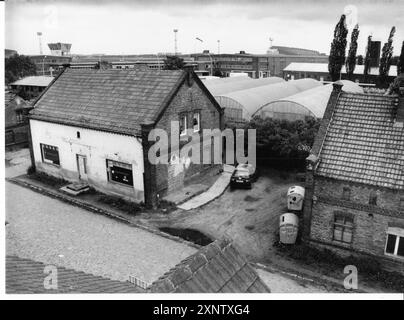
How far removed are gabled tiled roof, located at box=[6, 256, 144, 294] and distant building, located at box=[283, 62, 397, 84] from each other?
72.3m

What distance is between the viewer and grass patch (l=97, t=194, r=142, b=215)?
69.0 feet

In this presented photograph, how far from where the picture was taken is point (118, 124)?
859 inches

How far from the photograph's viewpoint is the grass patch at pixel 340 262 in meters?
14.7

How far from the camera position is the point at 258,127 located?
27000 millimetres

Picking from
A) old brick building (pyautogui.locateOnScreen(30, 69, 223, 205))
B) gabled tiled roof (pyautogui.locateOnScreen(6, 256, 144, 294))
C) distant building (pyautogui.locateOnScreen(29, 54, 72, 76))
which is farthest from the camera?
distant building (pyautogui.locateOnScreen(29, 54, 72, 76))

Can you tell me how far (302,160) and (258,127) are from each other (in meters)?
4.10

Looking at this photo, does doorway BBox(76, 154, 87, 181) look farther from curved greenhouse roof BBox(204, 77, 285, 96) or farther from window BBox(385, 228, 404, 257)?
curved greenhouse roof BBox(204, 77, 285, 96)

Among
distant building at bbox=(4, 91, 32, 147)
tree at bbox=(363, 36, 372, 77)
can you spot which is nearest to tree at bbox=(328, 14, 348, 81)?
tree at bbox=(363, 36, 372, 77)

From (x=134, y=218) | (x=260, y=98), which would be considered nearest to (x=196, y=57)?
(x=260, y=98)

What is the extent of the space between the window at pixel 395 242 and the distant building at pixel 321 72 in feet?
203

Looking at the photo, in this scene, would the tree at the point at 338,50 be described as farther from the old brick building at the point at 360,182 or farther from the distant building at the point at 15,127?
the distant building at the point at 15,127

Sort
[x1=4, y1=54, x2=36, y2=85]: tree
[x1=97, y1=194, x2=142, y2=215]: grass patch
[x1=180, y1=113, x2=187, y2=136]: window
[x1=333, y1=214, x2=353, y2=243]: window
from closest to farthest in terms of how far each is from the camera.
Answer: [x1=333, y1=214, x2=353, y2=243]: window
[x1=97, y1=194, x2=142, y2=215]: grass patch
[x1=180, y1=113, x2=187, y2=136]: window
[x1=4, y1=54, x2=36, y2=85]: tree

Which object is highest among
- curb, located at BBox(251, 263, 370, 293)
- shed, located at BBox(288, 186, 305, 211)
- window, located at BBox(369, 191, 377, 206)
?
window, located at BBox(369, 191, 377, 206)

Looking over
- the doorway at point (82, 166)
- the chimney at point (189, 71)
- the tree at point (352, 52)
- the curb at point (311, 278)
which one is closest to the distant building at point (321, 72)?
the tree at point (352, 52)
